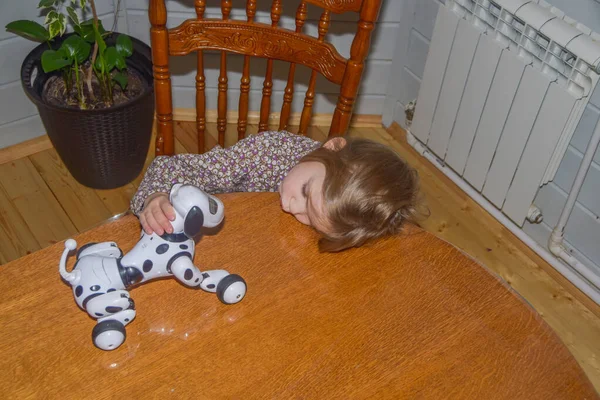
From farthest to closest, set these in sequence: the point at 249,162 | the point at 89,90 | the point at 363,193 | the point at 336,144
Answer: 1. the point at 89,90
2. the point at 249,162
3. the point at 336,144
4. the point at 363,193

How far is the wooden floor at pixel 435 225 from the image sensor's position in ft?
6.73

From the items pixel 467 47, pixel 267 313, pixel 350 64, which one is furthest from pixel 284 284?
pixel 467 47

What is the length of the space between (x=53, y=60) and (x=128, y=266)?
1.20m

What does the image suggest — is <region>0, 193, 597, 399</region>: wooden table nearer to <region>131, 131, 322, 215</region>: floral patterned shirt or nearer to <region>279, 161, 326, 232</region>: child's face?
<region>279, 161, 326, 232</region>: child's face

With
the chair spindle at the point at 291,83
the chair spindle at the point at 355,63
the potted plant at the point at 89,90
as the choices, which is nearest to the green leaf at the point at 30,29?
the potted plant at the point at 89,90

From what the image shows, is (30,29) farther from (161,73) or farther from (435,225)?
(435,225)

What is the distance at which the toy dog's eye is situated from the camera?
99 centimetres

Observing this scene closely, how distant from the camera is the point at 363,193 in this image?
112 centimetres

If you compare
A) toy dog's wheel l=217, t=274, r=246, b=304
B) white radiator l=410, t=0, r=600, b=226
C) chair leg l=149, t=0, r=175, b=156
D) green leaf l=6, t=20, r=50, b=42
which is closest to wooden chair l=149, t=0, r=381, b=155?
chair leg l=149, t=0, r=175, b=156

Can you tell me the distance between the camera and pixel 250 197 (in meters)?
1.25

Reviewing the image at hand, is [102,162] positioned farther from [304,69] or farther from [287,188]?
[287,188]

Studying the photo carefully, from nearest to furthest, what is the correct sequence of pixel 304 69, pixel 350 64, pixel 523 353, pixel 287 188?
pixel 523 353
pixel 287 188
pixel 350 64
pixel 304 69

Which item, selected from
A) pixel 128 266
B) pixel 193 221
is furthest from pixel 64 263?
pixel 193 221

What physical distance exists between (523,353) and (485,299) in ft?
0.38
